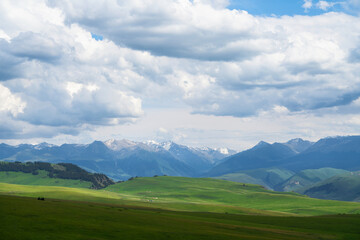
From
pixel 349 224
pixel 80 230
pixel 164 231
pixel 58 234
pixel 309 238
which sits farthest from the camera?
pixel 349 224

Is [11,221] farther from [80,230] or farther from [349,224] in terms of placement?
[349,224]

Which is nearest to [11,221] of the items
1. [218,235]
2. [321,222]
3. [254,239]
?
[218,235]

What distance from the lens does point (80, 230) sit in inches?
3137

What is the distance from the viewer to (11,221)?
80562 mm

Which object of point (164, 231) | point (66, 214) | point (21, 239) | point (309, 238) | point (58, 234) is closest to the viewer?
point (21, 239)

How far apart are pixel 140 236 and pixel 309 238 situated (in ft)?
185

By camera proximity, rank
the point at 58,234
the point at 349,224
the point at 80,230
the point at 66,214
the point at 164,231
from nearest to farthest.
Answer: the point at 58,234 < the point at 80,230 < the point at 164,231 < the point at 66,214 < the point at 349,224

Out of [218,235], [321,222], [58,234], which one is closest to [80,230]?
[58,234]

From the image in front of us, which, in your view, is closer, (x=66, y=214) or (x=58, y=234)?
(x=58, y=234)

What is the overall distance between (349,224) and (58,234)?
134m

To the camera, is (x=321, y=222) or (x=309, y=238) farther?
(x=321, y=222)

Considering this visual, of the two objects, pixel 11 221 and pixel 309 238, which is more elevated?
pixel 11 221

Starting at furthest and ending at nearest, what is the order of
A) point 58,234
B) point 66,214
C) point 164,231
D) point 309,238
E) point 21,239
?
point 309,238, point 66,214, point 164,231, point 58,234, point 21,239

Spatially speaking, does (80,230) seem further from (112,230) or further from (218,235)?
(218,235)
